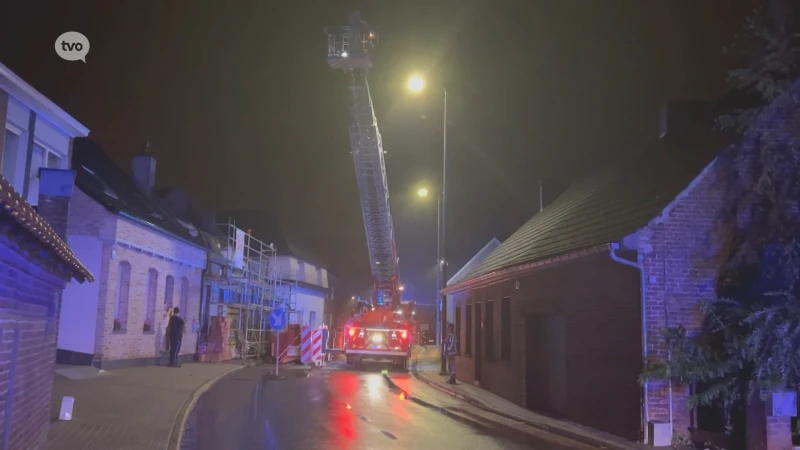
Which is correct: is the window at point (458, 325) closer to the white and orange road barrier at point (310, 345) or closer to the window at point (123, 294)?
the white and orange road barrier at point (310, 345)

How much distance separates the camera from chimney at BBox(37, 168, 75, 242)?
900 centimetres

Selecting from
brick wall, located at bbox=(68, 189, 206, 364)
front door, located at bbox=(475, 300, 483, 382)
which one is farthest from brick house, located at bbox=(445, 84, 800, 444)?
brick wall, located at bbox=(68, 189, 206, 364)

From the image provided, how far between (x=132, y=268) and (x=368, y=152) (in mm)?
7633

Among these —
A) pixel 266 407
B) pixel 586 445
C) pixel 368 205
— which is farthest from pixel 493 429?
pixel 368 205

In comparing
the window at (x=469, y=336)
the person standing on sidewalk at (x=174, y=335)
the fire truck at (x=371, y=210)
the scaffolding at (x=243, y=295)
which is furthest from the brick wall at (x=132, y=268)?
the window at (x=469, y=336)

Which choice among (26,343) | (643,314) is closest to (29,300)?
(26,343)

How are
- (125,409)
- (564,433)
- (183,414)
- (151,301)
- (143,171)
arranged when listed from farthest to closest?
(143,171), (151,301), (183,414), (125,409), (564,433)

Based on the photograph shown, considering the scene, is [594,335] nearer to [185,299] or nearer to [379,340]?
[379,340]

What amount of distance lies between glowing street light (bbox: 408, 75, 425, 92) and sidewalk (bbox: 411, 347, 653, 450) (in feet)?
25.7

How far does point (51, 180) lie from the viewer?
9.03 meters

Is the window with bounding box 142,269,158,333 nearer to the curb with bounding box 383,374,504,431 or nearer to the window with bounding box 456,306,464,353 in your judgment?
the curb with bounding box 383,374,504,431

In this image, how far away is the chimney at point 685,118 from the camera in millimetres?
14141

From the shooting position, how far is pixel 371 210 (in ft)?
75.4

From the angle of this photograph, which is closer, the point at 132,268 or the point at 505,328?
the point at 505,328
